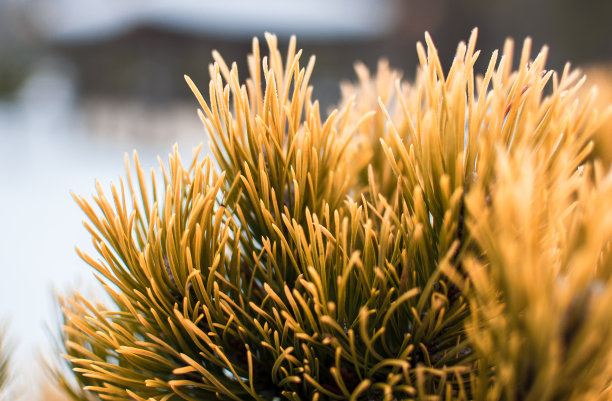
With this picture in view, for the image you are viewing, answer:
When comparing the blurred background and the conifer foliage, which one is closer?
the conifer foliage

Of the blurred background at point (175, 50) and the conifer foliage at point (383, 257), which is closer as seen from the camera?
the conifer foliage at point (383, 257)

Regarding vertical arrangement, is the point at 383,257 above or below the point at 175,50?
below

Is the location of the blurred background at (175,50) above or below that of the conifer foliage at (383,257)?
above

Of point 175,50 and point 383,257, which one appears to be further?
point 175,50

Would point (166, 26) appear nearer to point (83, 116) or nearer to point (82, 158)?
point (82, 158)
